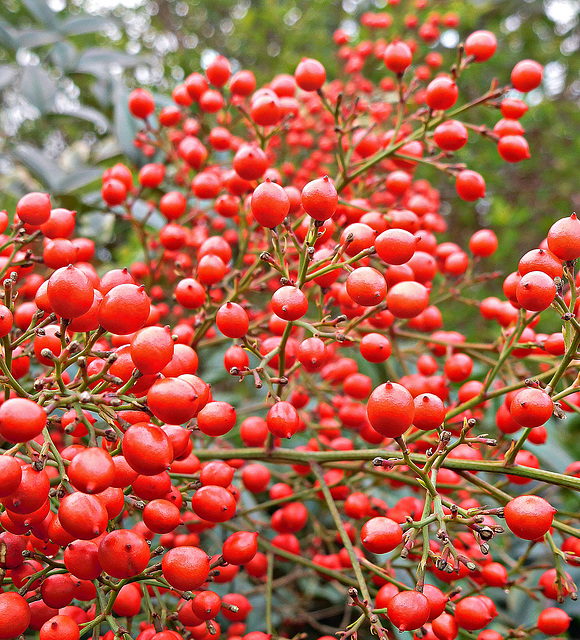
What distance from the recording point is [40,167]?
8.73 feet

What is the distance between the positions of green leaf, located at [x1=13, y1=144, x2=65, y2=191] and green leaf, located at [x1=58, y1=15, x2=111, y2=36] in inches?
36.5

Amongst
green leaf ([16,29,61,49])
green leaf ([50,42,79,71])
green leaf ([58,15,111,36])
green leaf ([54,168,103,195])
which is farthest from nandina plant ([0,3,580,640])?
green leaf ([58,15,111,36])

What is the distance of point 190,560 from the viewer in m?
1.06

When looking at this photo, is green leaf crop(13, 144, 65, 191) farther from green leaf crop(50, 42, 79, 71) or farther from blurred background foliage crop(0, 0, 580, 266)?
green leaf crop(50, 42, 79, 71)

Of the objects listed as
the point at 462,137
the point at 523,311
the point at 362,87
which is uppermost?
the point at 362,87

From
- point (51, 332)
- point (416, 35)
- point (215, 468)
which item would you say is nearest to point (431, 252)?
point (215, 468)

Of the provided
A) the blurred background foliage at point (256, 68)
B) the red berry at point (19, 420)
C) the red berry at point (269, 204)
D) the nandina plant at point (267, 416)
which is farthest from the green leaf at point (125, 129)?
the red berry at point (19, 420)

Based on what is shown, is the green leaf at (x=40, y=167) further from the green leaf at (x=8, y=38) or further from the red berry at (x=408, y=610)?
the red berry at (x=408, y=610)

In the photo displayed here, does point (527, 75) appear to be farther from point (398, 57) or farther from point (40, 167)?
point (40, 167)

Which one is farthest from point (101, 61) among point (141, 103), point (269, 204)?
point (269, 204)

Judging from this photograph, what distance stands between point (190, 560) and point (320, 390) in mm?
885

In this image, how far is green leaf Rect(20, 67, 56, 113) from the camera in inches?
116

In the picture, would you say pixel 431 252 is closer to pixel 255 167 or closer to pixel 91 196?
pixel 255 167

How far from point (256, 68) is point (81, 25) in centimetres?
206
